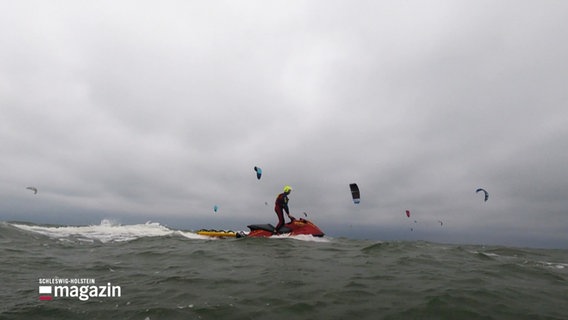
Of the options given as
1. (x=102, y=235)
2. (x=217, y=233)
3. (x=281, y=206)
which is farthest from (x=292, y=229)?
(x=102, y=235)

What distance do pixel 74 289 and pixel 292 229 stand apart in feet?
51.7

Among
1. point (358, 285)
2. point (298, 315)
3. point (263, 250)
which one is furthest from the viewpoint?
point (263, 250)

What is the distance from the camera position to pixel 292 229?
73.6ft

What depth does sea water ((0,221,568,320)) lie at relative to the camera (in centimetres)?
652

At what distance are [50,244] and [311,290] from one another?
1486 centimetres

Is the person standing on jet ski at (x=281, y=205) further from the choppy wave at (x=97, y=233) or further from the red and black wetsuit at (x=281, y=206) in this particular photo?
the choppy wave at (x=97, y=233)

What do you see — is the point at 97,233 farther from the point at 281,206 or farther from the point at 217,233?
the point at 281,206

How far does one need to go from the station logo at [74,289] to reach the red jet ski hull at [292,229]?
14.0 metres

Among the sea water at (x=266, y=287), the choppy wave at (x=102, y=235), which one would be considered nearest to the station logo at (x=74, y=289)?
the sea water at (x=266, y=287)

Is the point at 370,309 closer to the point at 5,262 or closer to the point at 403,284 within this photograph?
the point at 403,284

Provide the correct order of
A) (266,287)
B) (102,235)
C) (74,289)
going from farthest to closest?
(102,235), (266,287), (74,289)

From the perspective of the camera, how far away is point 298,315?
630cm

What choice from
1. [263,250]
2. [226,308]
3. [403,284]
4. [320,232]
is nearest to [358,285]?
[403,284]

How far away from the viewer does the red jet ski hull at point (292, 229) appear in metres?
22.1
